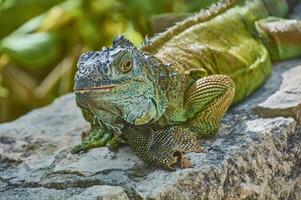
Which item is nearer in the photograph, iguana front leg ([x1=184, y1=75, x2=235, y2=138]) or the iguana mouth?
the iguana mouth

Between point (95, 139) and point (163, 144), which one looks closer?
point (163, 144)

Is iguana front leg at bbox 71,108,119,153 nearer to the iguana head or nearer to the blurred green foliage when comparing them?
the iguana head

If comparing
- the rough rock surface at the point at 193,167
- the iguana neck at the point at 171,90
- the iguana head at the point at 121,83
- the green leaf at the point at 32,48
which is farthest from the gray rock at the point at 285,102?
the green leaf at the point at 32,48

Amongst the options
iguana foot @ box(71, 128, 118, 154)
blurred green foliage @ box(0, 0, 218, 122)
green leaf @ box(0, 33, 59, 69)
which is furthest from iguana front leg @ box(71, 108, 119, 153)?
blurred green foliage @ box(0, 0, 218, 122)

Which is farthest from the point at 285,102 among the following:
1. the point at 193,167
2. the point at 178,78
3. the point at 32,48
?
the point at 32,48

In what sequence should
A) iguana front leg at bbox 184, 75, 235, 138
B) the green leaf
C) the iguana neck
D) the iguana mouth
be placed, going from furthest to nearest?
the green leaf → iguana front leg at bbox 184, 75, 235, 138 → the iguana neck → the iguana mouth

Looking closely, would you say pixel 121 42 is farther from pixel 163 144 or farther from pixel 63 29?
pixel 63 29

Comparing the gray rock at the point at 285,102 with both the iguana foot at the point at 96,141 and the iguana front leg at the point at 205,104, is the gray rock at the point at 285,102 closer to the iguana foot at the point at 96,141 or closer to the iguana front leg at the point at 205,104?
the iguana front leg at the point at 205,104
